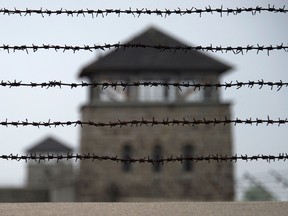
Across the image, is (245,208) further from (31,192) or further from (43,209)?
(31,192)

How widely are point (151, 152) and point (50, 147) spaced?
2080 centimetres

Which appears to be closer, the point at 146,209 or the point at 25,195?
the point at 146,209

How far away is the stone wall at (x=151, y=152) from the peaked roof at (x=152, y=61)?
1.99 meters

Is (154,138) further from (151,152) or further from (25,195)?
(25,195)

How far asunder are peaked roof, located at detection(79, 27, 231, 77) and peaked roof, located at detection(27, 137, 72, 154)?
18.5m

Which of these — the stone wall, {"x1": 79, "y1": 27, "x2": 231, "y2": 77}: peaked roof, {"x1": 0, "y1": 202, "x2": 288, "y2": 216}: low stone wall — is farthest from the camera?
{"x1": 79, "y1": 27, "x2": 231, "y2": 77}: peaked roof

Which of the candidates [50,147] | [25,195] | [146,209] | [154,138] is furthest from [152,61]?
[146,209]

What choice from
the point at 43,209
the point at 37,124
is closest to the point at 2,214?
the point at 43,209

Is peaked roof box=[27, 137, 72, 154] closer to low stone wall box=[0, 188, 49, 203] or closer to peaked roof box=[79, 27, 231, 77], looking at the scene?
peaked roof box=[79, 27, 231, 77]

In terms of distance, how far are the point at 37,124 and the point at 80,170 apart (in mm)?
28146

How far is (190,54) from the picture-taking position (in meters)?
33.2

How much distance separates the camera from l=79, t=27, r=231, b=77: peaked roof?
103ft

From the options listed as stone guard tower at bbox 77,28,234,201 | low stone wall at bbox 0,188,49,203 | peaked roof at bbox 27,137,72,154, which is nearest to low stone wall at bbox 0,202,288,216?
low stone wall at bbox 0,188,49,203

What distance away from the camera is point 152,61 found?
1254 inches
